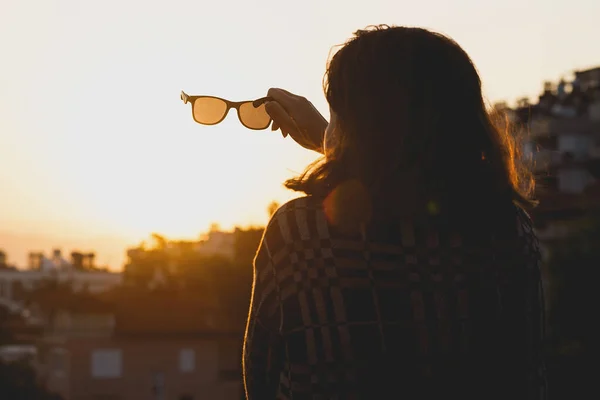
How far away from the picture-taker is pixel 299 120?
3.00 metres

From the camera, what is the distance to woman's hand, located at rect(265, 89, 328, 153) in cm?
299

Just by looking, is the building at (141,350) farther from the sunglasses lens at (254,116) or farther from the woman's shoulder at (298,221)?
the woman's shoulder at (298,221)

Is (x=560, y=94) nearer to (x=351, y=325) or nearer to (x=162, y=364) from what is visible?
(x=162, y=364)

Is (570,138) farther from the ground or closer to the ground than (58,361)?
farther from the ground

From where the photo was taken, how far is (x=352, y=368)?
7.86 feet

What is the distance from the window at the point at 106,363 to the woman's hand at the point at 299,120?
56.7 meters

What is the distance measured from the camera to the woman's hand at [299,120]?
2.99 m

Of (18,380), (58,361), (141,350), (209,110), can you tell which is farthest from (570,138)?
(209,110)

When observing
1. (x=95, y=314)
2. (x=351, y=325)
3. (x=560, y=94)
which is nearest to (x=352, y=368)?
(x=351, y=325)

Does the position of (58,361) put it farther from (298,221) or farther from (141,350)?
(298,221)

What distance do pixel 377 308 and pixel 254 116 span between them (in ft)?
3.25

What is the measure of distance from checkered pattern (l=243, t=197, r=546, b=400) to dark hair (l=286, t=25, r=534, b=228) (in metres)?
0.07

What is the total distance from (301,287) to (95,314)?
190 ft

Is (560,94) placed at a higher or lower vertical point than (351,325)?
higher
